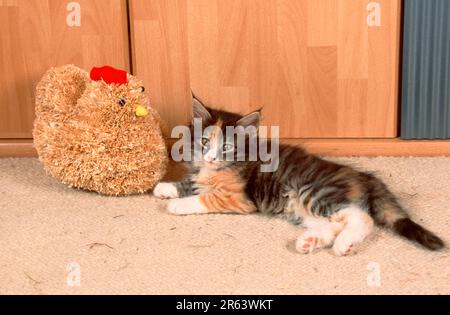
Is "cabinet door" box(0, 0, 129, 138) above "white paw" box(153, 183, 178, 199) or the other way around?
above

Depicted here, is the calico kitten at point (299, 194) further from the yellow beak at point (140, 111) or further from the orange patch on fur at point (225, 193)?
the yellow beak at point (140, 111)

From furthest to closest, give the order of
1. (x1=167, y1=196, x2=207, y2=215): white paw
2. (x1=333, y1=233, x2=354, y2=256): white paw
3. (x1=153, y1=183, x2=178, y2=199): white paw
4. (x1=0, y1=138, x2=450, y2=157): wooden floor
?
(x1=0, y1=138, x2=450, y2=157): wooden floor
(x1=153, y1=183, x2=178, y2=199): white paw
(x1=167, y1=196, x2=207, y2=215): white paw
(x1=333, y1=233, x2=354, y2=256): white paw

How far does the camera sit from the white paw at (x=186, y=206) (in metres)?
1.58

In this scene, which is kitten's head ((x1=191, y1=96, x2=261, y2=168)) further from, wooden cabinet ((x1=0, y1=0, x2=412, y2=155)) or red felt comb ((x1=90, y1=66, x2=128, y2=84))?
wooden cabinet ((x1=0, y1=0, x2=412, y2=155))

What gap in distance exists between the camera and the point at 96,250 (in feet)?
4.51

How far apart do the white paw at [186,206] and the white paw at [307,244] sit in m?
0.33

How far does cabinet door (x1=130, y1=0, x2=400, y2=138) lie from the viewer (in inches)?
Result: 75.7

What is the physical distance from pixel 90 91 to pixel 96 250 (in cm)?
49

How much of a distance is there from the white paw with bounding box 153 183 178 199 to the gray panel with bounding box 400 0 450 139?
2.60ft

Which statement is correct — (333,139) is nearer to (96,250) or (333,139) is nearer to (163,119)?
(163,119)

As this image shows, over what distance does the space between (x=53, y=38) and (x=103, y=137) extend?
20.7 inches

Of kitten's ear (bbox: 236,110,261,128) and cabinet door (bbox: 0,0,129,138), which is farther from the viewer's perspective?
cabinet door (bbox: 0,0,129,138)

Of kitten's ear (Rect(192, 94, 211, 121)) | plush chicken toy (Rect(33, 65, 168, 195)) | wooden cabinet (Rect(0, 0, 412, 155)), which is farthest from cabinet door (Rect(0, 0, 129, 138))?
kitten's ear (Rect(192, 94, 211, 121))

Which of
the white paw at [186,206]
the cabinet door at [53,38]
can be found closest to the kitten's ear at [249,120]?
the white paw at [186,206]
